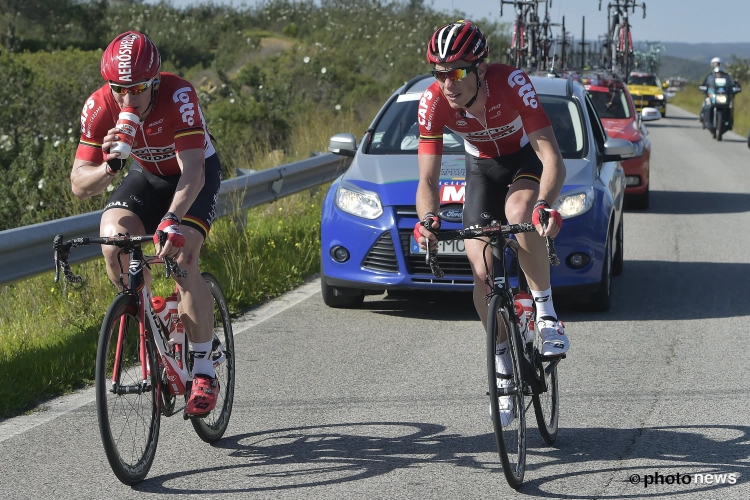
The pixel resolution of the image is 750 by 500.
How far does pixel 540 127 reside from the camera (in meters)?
5.02

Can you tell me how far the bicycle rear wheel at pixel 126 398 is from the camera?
4.40 meters

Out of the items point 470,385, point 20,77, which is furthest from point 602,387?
point 20,77

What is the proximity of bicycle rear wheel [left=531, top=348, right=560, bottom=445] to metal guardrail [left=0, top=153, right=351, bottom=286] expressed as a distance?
3.11 metres

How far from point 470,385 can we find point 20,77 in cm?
1366

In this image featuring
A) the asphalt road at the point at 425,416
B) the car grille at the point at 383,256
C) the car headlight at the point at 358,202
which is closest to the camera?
the asphalt road at the point at 425,416

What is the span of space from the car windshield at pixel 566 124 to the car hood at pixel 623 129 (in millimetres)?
5240

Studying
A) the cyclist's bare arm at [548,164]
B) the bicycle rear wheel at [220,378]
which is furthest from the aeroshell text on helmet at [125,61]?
the cyclist's bare arm at [548,164]

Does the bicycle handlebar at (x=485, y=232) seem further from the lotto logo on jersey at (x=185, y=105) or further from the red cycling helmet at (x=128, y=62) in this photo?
the red cycling helmet at (x=128, y=62)

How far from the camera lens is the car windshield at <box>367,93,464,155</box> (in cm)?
891

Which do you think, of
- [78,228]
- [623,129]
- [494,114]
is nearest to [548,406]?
[494,114]

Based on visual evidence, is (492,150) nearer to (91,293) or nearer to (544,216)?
(544,216)

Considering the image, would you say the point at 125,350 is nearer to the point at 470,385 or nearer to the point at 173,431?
the point at 173,431

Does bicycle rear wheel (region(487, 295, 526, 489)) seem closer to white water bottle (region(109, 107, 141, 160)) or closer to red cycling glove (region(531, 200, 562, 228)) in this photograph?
red cycling glove (region(531, 200, 562, 228))

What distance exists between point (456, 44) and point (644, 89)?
122 ft
